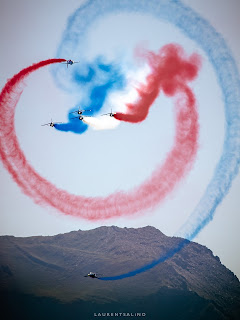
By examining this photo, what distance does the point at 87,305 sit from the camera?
176750mm

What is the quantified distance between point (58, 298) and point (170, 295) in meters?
51.1

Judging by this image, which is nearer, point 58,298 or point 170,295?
point 58,298

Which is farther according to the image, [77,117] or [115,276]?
[115,276]

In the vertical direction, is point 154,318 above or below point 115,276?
below

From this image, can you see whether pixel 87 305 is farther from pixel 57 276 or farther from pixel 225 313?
pixel 225 313

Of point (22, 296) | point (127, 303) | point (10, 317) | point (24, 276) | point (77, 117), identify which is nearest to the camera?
point (77, 117)

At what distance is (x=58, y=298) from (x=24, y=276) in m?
24.8

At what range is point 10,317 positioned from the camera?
155 m

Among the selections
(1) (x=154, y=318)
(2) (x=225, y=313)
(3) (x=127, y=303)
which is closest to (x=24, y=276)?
(3) (x=127, y=303)

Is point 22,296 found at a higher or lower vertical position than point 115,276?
lower

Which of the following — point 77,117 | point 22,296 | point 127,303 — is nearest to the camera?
point 77,117

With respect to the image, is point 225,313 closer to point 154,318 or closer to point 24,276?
point 154,318

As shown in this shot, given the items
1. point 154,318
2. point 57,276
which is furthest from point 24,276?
point 154,318

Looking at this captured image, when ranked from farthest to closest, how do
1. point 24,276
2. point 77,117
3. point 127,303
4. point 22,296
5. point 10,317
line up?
point 24,276
point 127,303
point 22,296
point 10,317
point 77,117
